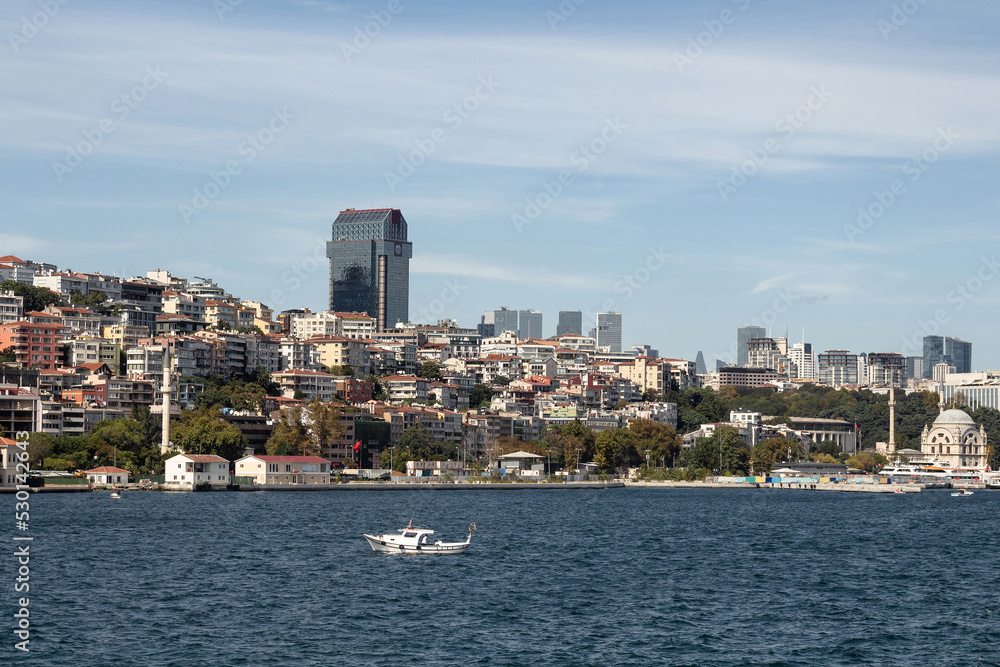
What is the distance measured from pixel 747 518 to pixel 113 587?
43.3 m

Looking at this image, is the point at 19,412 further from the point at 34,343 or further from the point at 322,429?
the point at 34,343

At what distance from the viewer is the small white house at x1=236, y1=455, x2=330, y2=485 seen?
324 feet

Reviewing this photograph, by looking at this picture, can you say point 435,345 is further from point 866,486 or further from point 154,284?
point 866,486

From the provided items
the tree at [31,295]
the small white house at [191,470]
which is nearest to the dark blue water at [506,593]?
the small white house at [191,470]

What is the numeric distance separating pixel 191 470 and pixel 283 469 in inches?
370

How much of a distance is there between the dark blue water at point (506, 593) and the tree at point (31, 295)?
74487mm

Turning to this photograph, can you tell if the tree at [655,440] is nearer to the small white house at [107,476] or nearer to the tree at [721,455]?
the tree at [721,455]

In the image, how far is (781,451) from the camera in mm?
150000

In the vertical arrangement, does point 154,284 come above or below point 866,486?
above

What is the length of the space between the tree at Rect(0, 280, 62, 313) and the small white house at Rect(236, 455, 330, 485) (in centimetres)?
4570

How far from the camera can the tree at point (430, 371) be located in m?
163

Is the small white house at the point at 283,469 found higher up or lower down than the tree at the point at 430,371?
lower down

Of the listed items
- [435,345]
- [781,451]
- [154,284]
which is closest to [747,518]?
[781,451]

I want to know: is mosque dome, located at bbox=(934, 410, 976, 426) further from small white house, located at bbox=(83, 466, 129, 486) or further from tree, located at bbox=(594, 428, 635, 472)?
small white house, located at bbox=(83, 466, 129, 486)
